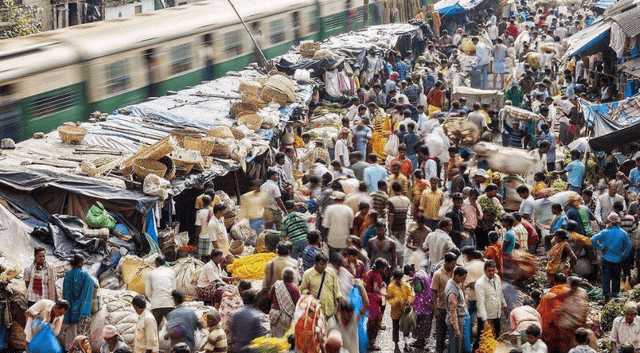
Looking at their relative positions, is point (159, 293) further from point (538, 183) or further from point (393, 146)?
point (393, 146)

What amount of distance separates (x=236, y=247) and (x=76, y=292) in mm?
3465

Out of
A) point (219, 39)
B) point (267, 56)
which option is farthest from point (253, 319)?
point (267, 56)

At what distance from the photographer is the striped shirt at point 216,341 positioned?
9.28 metres

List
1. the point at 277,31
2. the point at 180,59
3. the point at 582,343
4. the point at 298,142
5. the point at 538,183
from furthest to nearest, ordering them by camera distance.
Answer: the point at 277,31 → the point at 180,59 → the point at 298,142 → the point at 538,183 → the point at 582,343

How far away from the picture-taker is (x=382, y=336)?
1155 cm

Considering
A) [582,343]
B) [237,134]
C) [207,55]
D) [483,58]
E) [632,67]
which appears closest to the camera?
[582,343]

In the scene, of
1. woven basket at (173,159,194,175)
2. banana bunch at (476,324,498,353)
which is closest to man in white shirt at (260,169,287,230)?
woven basket at (173,159,194,175)

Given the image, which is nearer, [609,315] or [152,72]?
[609,315]

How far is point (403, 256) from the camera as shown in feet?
41.0

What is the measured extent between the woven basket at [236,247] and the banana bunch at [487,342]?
4033mm

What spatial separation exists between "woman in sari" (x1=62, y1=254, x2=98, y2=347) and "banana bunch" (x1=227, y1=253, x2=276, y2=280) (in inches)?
89.6

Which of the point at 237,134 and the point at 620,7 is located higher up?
the point at 620,7

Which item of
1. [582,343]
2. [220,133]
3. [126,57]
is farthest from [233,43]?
[582,343]

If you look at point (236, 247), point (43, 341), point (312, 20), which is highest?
point (43, 341)
